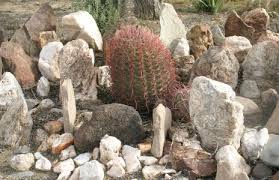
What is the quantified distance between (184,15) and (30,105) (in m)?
2.55

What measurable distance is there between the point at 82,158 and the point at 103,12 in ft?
6.43

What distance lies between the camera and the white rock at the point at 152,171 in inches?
130

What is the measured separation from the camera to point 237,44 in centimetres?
440

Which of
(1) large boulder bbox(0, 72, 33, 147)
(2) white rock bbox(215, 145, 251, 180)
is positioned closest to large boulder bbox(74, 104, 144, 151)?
(1) large boulder bbox(0, 72, 33, 147)

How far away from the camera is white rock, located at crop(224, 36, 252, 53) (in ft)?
14.3

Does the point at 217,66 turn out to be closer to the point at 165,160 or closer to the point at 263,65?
the point at 263,65

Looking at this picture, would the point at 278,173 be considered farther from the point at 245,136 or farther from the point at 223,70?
the point at 223,70

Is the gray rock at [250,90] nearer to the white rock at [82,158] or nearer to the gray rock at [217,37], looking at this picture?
the gray rock at [217,37]

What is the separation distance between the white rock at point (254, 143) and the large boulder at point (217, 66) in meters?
0.65

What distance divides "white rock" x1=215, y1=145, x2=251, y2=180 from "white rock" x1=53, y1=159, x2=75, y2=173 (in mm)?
815

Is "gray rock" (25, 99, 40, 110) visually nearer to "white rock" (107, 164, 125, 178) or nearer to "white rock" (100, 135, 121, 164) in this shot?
"white rock" (100, 135, 121, 164)

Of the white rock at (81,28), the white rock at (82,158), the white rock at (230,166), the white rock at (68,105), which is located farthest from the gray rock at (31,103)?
the white rock at (230,166)

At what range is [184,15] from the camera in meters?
6.21

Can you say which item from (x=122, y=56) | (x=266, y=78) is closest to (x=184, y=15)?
(x=266, y=78)
